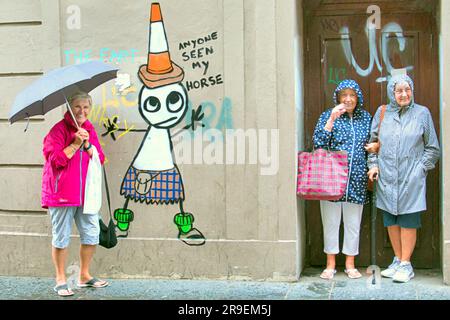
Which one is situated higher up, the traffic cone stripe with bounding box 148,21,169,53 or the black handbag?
the traffic cone stripe with bounding box 148,21,169,53

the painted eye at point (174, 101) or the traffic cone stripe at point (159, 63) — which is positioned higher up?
the traffic cone stripe at point (159, 63)

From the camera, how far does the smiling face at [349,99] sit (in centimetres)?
659

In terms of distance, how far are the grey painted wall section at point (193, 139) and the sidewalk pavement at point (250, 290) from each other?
16 centimetres

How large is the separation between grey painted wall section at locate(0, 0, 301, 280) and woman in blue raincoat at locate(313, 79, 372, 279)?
353 millimetres

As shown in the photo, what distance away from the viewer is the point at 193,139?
673 centimetres

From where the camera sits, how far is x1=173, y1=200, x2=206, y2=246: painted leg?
264 inches

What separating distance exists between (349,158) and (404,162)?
1.68 feet

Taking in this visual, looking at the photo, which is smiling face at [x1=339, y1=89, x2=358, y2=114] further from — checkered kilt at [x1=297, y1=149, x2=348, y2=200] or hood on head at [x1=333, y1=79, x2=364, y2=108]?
checkered kilt at [x1=297, y1=149, x2=348, y2=200]

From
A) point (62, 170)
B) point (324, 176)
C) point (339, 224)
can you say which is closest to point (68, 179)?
point (62, 170)

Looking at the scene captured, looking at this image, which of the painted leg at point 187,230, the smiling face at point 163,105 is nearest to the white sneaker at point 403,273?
the painted leg at point 187,230

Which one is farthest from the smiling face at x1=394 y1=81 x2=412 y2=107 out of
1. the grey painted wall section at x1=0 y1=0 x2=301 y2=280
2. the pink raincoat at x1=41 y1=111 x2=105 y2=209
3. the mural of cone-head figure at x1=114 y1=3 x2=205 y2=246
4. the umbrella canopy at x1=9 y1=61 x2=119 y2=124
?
the pink raincoat at x1=41 y1=111 x2=105 y2=209

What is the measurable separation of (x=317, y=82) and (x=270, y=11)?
997mm

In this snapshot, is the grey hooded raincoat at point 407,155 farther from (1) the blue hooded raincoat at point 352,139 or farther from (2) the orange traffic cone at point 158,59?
(2) the orange traffic cone at point 158,59

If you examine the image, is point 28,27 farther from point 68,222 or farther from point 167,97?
point 68,222
